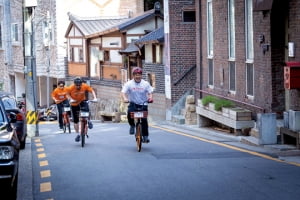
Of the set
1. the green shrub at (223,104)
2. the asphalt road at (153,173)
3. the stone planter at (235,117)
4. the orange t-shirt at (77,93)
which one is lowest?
the asphalt road at (153,173)

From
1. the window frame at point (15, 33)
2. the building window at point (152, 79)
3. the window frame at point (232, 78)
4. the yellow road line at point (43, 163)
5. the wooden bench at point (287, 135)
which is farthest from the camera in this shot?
the window frame at point (15, 33)

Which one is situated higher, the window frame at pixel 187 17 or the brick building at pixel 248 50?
the window frame at pixel 187 17

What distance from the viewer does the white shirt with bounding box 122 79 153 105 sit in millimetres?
15781

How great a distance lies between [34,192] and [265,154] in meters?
5.98

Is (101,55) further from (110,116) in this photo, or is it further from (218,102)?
(218,102)

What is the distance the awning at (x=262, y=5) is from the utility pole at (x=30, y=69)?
24.4 feet

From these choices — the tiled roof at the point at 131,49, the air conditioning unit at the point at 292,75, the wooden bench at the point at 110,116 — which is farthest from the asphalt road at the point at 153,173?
the tiled roof at the point at 131,49

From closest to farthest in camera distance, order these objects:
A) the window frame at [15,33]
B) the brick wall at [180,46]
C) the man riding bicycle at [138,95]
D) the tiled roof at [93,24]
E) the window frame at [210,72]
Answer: the man riding bicycle at [138,95] < the window frame at [210,72] < the brick wall at [180,46] < the tiled roof at [93,24] < the window frame at [15,33]

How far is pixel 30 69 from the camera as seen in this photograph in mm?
22375

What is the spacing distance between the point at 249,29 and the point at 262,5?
7.94 ft

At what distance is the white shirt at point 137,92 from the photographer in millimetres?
15781

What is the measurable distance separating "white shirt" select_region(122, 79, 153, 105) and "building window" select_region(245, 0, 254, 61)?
526cm

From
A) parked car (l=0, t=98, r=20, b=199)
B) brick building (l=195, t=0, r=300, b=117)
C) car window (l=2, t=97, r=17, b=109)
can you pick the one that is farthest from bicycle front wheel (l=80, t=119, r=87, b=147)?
parked car (l=0, t=98, r=20, b=199)

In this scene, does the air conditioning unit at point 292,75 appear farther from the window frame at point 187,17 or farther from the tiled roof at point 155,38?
the tiled roof at point 155,38
